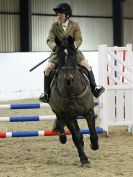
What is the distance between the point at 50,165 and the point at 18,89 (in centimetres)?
917

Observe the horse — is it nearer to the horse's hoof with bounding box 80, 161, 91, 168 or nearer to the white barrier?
the horse's hoof with bounding box 80, 161, 91, 168

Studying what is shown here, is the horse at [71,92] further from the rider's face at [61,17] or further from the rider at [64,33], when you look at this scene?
the rider's face at [61,17]

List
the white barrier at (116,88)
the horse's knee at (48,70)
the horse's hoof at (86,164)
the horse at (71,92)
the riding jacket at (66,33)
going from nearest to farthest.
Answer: the horse at (71,92) < the horse's hoof at (86,164) < the riding jacket at (66,33) < the horse's knee at (48,70) < the white barrier at (116,88)

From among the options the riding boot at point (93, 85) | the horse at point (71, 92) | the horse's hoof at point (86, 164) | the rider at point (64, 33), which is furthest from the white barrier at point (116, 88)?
the horse's hoof at point (86, 164)

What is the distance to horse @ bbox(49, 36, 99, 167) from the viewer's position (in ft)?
18.7

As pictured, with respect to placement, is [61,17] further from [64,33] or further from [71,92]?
[71,92]

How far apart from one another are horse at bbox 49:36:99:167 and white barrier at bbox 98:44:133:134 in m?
2.24

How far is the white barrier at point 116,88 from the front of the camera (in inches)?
339

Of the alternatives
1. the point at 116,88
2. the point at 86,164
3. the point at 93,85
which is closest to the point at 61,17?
the point at 93,85

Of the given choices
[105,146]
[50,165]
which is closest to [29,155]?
[50,165]

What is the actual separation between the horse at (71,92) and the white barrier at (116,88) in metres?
2.24

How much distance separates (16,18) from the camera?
68.8 ft

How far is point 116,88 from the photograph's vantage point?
28.3ft

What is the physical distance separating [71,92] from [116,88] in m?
2.80
